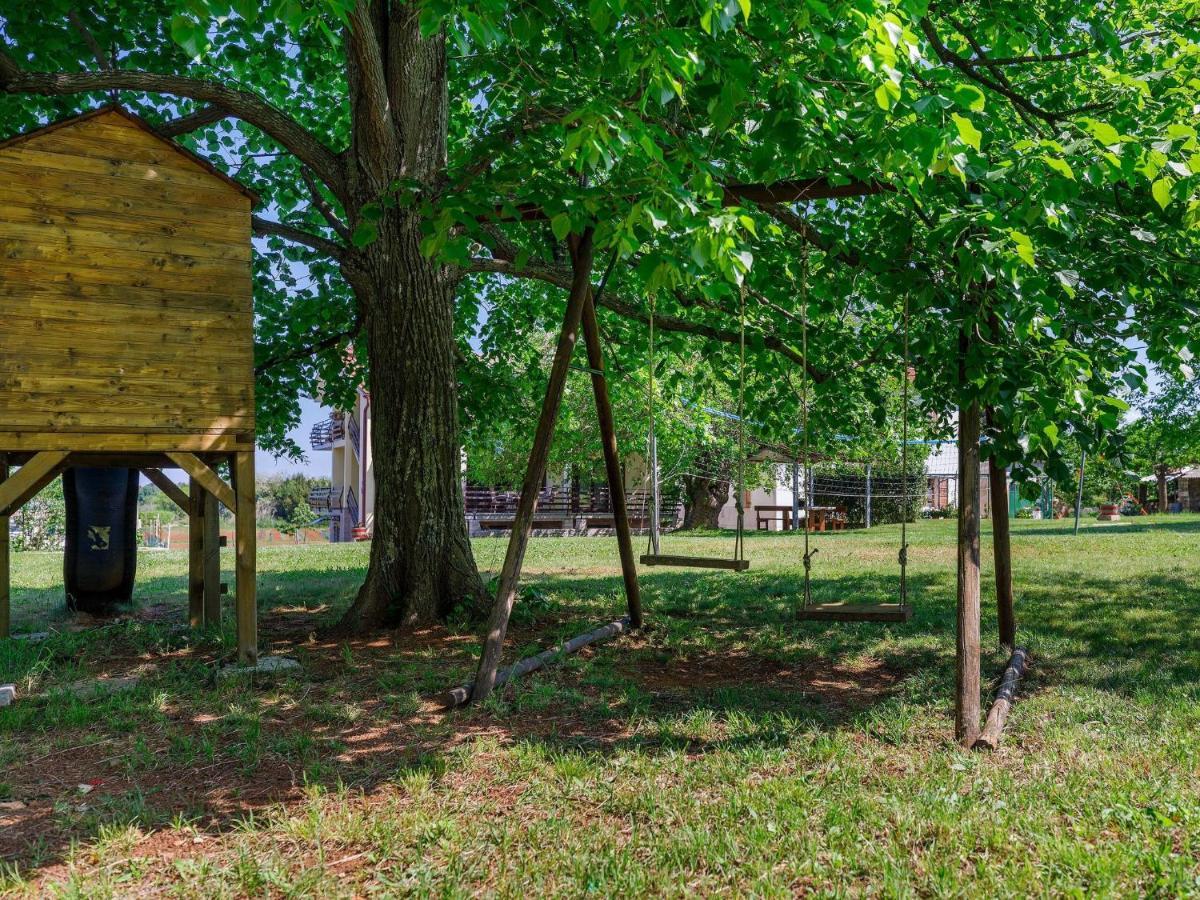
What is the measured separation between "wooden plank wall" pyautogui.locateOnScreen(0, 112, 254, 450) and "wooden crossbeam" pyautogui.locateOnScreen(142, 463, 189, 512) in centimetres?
265

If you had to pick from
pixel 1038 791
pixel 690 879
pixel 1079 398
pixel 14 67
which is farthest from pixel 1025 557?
pixel 14 67

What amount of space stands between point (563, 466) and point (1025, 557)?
1673 centimetres

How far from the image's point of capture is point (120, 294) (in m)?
6.39

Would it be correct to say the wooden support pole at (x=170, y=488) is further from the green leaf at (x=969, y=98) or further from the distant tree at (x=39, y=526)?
the distant tree at (x=39, y=526)

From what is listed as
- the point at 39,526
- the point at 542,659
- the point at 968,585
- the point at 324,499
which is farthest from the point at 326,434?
the point at 968,585

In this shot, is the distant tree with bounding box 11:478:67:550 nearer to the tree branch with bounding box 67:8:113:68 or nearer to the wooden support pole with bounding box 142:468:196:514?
the wooden support pole with bounding box 142:468:196:514

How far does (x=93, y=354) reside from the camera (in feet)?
20.7

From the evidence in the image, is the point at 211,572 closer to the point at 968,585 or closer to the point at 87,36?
the point at 87,36

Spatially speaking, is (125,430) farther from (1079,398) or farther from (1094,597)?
(1094,597)

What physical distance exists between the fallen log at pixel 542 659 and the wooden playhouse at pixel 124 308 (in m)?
1.98

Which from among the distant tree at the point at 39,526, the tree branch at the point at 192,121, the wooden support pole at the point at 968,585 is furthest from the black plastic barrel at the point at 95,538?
the distant tree at the point at 39,526

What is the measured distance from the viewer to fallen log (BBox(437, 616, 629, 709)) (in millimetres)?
5520

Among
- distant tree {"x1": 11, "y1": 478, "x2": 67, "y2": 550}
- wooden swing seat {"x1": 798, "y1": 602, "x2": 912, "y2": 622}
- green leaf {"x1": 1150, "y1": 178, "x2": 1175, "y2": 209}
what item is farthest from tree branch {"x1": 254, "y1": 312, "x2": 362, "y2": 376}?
distant tree {"x1": 11, "y1": 478, "x2": 67, "y2": 550}

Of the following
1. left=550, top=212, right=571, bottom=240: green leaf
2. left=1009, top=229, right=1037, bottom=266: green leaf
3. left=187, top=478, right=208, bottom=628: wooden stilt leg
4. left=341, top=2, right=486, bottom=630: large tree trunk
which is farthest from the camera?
left=187, top=478, right=208, bottom=628: wooden stilt leg
